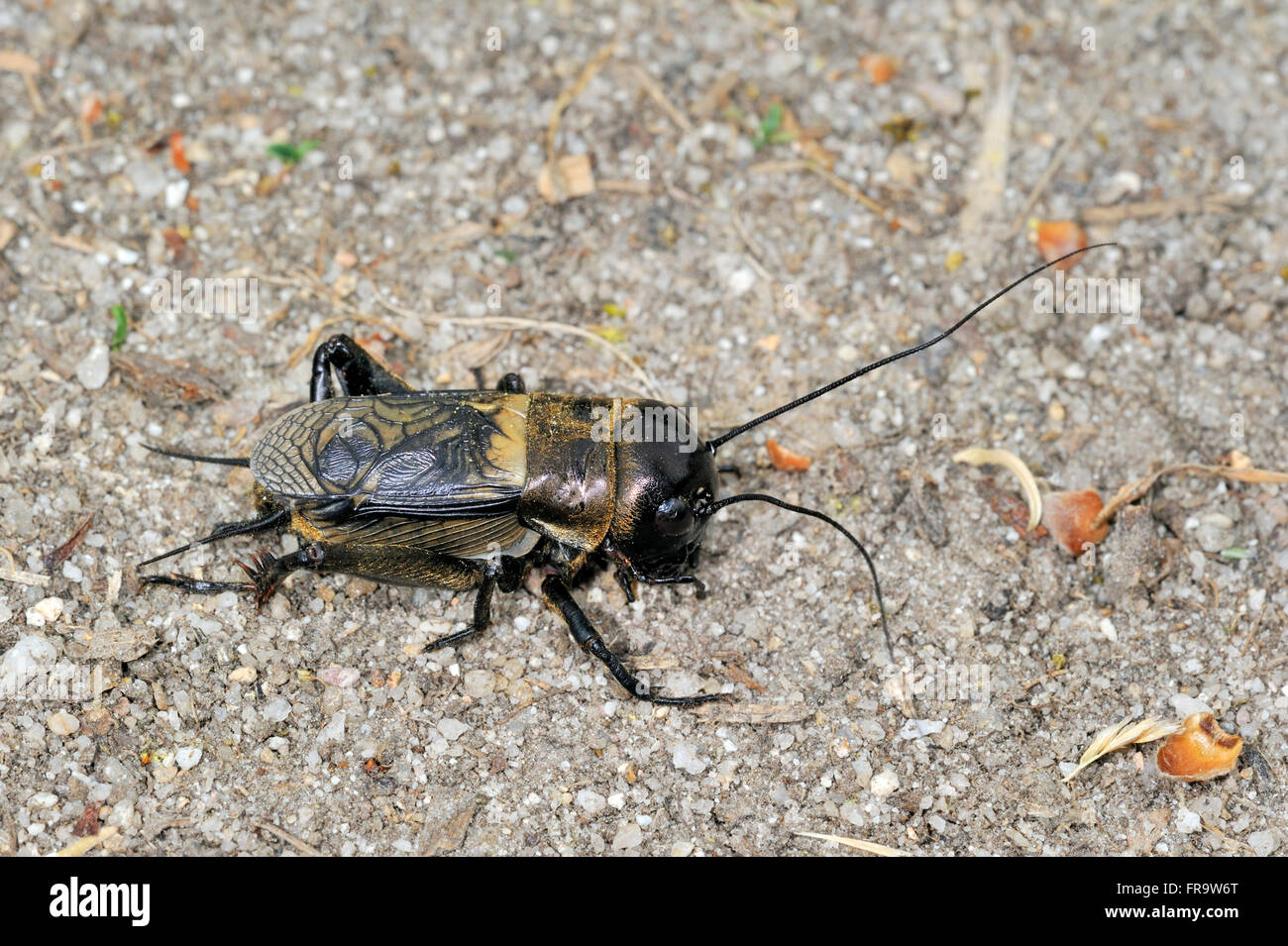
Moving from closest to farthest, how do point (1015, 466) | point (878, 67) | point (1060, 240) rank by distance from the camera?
point (1015, 466), point (1060, 240), point (878, 67)

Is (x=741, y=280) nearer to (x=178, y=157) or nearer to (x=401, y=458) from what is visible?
(x=401, y=458)

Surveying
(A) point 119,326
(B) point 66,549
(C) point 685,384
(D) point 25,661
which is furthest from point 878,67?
(D) point 25,661

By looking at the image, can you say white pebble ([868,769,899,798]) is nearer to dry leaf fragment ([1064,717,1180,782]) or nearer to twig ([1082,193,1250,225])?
dry leaf fragment ([1064,717,1180,782])

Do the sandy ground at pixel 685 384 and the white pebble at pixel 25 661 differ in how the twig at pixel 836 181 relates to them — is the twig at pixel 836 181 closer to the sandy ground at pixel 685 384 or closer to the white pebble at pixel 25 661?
the sandy ground at pixel 685 384

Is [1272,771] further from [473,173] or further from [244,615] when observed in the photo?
[473,173]

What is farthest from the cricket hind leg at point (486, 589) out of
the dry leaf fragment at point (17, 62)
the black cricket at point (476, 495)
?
the dry leaf fragment at point (17, 62)

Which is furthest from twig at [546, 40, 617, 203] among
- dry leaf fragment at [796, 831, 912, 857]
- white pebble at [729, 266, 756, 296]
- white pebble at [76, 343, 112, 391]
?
dry leaf fragment at [796, 831, 912, 857]
